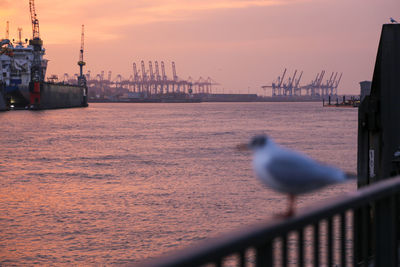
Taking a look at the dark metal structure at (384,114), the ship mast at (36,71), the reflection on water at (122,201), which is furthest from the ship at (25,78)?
the dark metal structure at (384,114)

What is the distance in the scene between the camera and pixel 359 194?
274 centimetres

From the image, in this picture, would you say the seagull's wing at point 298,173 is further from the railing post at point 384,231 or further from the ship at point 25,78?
the ship at point 25,78

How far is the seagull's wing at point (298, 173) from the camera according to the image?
196 centimetres

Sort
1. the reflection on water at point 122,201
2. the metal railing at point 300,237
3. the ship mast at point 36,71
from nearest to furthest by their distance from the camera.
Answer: the metal railing at point 300,237, the reflection on water at point 122,201, the ship mast at point 36,71

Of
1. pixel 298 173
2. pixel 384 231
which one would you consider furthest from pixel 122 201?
pixel 298 173

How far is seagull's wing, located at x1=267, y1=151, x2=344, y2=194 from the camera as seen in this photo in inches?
77.0

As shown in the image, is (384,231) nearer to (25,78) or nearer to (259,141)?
(259,141)

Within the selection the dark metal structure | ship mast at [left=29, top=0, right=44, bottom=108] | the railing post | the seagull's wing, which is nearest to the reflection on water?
the dark metal structure

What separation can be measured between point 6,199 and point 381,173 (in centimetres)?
1678

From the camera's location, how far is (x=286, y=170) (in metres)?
1.97

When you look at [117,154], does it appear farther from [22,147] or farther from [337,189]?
[337,189]

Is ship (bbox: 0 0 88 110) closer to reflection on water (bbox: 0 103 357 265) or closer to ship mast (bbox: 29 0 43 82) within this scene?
ship mast (bbox: 29 0 43 82)

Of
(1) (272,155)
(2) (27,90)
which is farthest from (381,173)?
(2) (27,90)

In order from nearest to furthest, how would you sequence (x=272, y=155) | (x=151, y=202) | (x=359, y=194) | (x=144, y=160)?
1. (x=272, y=155)
2. (x=359, y=194)
3. (x=151, y=202)
4. (x=144, y=160)
